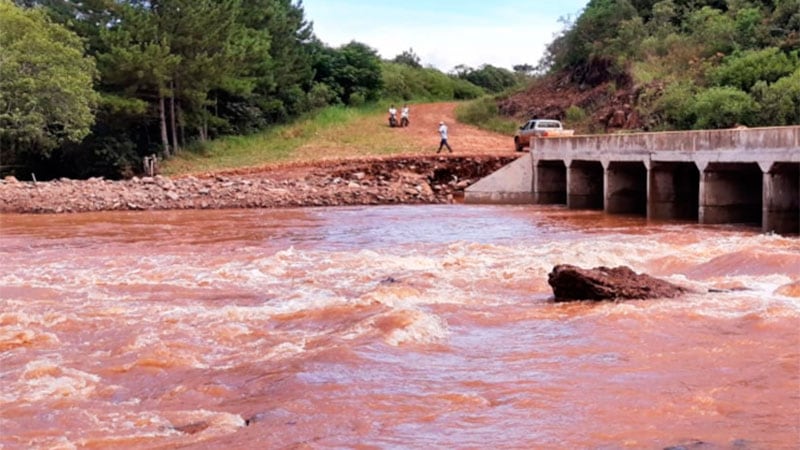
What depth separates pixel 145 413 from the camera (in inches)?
307

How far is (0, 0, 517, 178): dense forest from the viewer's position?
3469cm

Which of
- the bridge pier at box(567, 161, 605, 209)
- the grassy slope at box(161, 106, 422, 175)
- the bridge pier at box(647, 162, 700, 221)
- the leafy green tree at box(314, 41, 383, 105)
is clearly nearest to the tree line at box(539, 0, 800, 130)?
the bridge pier at box(567, 161, 605, 209)

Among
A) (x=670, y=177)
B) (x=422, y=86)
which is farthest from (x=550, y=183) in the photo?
(x=422, y=86)

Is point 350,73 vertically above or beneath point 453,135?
above

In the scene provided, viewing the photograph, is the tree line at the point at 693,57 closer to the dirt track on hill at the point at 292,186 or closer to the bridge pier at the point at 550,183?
the bridge pier at the point at 550,183

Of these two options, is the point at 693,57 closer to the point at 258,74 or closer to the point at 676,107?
the point at 676,107

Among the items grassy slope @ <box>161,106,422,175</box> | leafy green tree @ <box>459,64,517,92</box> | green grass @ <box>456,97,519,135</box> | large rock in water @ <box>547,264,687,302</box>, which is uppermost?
leafy green tree @ <box>459,64,517,92</box>

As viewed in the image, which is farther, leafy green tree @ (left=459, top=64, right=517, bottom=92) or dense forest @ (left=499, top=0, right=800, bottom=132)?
leafy green tree @ (left=459, top=64, right=517, bottom=92)

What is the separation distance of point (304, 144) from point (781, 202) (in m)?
25.9

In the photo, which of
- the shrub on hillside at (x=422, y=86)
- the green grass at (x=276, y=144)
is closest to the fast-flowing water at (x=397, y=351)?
the green grass at (x=276, y=144)

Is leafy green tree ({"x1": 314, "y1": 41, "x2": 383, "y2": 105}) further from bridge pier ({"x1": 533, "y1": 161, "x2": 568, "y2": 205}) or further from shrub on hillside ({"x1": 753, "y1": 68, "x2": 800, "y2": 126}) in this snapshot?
shrub on hillside ({"x1": 753, "y1": 68, "x2": 800, "y2": 126})

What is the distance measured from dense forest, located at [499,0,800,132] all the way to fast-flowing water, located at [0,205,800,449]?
16030 millimetres

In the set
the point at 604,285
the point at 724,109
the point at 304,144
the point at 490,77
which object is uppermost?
the point at 490,77

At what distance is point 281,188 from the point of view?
32312 mm
